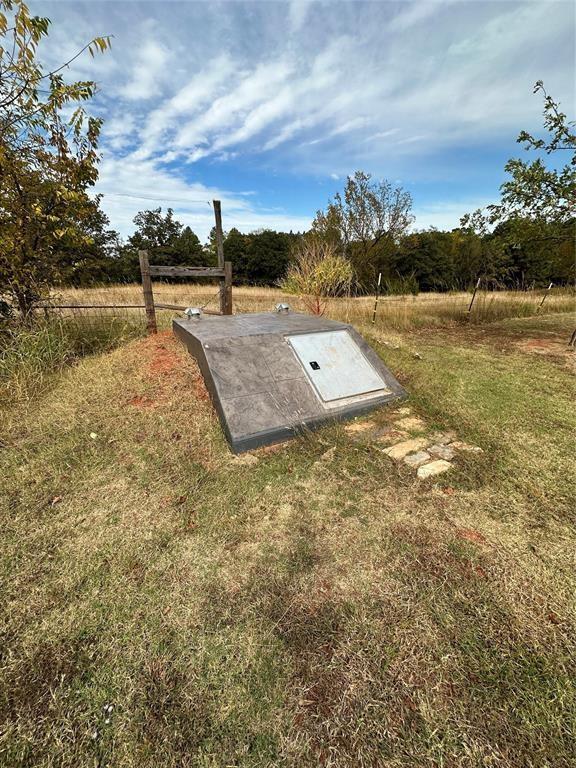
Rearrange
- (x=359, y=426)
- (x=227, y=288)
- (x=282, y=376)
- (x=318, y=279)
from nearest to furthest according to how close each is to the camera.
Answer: (x=359, y=426), (x=282, y=376), (x=227, y=288), (x=318, y=279)

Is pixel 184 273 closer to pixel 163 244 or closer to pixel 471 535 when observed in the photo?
pixel 471 535

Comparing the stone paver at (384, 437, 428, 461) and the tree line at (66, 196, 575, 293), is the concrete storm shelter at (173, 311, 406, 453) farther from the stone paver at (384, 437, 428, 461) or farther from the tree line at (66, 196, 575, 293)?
the tree line at (66, 196, 575, 293)

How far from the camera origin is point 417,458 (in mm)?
2947

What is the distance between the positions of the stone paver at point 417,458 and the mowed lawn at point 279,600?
0.16m

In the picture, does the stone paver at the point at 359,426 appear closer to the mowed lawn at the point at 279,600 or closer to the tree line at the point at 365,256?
the mowed lawn at the point at 279,600

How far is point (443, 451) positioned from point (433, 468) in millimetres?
361

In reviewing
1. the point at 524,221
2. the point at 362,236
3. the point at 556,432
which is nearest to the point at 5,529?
the point at 556,432

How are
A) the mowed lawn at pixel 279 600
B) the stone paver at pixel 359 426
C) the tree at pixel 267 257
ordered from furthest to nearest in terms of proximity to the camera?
the tree at pixel 267 257 → the stone paver at pixel 359 426 → the mowed lawn at pixel 279 600

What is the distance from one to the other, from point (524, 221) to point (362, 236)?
22587mm

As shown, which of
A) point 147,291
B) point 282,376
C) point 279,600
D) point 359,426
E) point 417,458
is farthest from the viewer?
A: point 147,291

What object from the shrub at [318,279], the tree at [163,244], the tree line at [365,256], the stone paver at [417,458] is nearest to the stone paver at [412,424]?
the stone paver at [417,458]

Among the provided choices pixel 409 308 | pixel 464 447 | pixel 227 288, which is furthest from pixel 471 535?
pixel 409 308

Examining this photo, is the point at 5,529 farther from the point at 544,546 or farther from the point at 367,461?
the point at 544,546

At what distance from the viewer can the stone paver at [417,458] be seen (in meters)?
2.86
